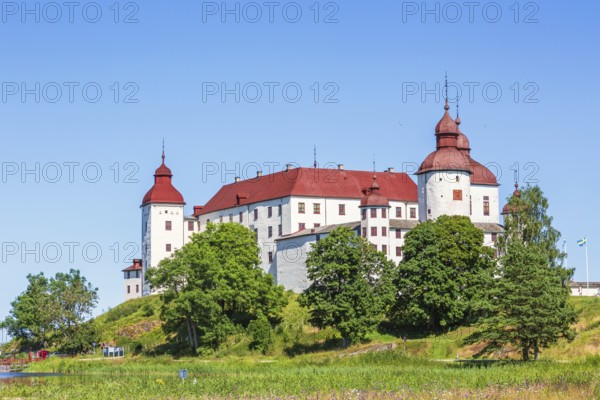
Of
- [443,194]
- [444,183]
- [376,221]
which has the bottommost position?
[376,221]

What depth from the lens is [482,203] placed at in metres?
107

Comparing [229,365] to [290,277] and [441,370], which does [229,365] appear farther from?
[290,277]

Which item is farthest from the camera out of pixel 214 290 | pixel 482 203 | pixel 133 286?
pixel 133 286

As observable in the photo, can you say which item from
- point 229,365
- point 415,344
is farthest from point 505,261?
point 229,365

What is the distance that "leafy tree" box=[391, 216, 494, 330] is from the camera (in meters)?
78.2

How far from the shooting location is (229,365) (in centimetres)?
6919

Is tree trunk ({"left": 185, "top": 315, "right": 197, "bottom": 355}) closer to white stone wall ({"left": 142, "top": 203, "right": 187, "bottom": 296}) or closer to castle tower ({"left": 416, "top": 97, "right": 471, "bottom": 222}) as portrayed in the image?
castle tower ({"left": 416, "top": 97, "right": 471, "bottom": 222})

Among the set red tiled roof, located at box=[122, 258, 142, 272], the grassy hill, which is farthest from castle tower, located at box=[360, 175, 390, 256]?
red tiled roof, located at box=[122, 258, 142, 272]

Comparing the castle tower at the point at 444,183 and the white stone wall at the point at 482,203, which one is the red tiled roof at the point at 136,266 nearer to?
the castle tower at the point at 444,183

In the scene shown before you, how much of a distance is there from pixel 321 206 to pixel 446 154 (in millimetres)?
16549

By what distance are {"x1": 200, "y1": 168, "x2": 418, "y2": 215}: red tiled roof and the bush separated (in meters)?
27.4

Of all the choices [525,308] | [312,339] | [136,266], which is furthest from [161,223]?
[525,308]

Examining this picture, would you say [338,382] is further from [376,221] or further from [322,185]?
[322,185]

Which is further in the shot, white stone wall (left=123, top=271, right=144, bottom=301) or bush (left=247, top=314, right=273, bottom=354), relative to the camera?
white stone wall (left=123, top=271, right=144, bottom=301)
